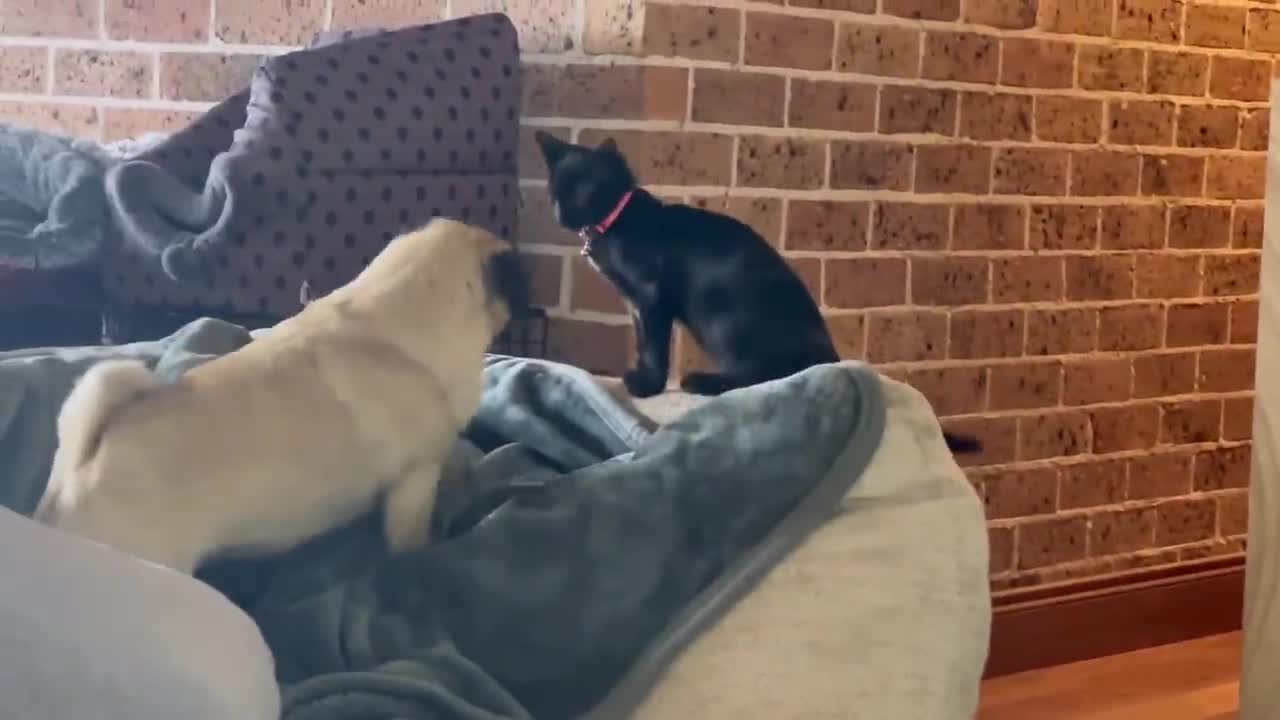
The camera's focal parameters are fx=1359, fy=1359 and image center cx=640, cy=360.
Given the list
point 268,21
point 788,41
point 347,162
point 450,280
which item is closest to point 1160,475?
point 788,41

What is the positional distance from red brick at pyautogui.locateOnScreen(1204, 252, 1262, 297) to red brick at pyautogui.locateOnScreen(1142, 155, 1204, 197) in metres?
0.15

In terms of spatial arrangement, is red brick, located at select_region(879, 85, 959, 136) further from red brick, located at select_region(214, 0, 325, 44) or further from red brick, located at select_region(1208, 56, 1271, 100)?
red brick, located at select_region(214, 0, 325, 44)

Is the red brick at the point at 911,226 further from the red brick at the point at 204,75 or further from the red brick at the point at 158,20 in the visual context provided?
the red brick at the point at 158,20

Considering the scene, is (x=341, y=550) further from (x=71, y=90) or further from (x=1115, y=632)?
(x=1115, y=632)

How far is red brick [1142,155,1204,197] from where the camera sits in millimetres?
2516

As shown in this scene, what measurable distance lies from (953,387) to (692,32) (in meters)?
0.77

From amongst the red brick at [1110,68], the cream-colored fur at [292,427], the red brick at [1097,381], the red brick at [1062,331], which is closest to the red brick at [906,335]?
the red brick at [1062,331]

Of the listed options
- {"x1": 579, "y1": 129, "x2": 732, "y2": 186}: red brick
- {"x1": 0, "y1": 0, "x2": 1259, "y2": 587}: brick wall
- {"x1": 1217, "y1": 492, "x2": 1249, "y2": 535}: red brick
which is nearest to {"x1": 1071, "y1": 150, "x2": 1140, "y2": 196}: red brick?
{"x1": 0, "y1": 0, "x2": 1259, "y2": 587}: brick wall

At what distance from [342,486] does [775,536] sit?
275mm

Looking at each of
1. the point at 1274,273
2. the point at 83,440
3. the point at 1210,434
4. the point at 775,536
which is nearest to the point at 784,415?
the point at 775,536

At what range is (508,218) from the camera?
196cm

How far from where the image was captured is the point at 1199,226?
8.53 ft

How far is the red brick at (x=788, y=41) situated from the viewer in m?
1.99

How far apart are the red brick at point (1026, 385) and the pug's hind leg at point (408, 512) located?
164 cm
